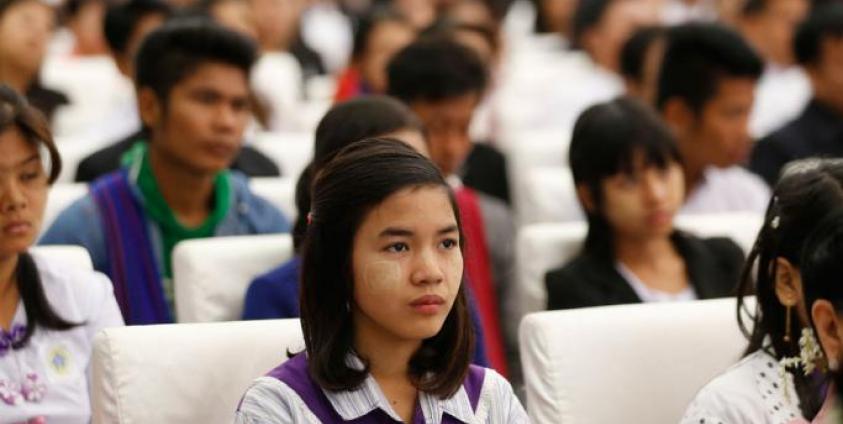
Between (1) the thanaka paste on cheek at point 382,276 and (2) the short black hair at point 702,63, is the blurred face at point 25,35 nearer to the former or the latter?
(2) the short black hair at point 702,63

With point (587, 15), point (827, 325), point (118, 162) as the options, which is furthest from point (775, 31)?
point (827, 325)

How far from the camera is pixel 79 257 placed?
8.05 feet

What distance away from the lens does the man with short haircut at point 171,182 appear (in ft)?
9.27

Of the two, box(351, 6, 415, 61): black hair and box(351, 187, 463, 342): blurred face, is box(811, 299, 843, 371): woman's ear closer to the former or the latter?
box(351, 187, 463, 342): blurred face

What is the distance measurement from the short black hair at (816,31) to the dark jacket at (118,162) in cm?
165

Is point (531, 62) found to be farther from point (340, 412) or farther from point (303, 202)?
point (340, 412)

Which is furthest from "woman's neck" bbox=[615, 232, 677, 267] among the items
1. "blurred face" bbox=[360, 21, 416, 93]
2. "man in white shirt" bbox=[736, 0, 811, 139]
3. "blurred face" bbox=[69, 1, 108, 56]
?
"blurred face" bbox=[69, 1, 108, 56]

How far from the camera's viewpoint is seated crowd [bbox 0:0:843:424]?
71.8 inches

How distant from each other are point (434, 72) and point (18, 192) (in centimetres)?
144

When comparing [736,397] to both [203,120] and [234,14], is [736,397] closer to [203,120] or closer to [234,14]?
[203,120]

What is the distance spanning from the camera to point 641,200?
9.18ft

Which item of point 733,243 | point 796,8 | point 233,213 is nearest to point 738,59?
point 733,243

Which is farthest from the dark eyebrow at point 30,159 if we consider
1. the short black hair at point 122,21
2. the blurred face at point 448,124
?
the short black hair at point 122,21

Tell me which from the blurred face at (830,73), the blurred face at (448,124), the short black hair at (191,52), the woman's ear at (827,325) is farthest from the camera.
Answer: the blurred face at (830,73)
